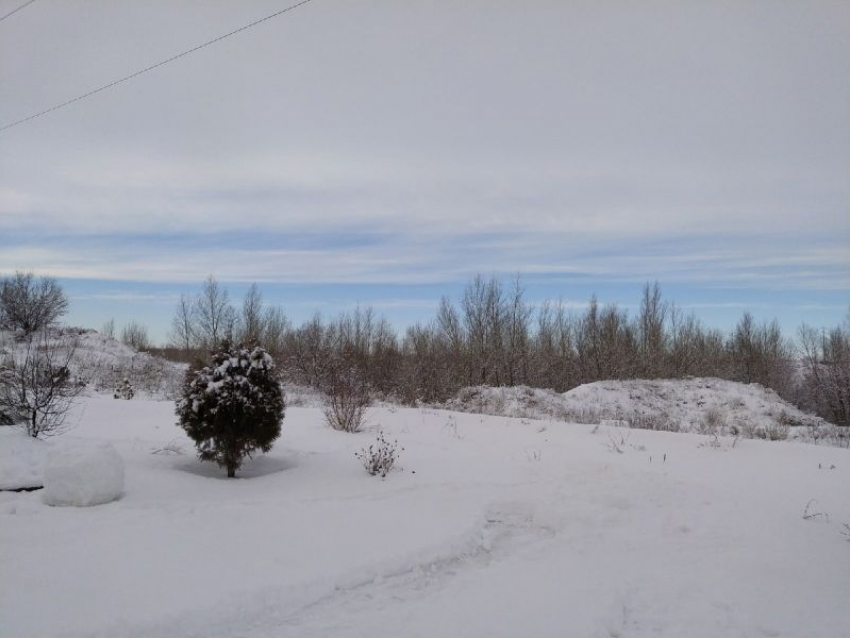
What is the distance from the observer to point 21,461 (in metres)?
6.06

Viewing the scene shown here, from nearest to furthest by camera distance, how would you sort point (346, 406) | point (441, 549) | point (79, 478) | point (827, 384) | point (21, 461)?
1. point (441, 549)
2. point (79, 478)
3. point (21, 461)
4. point (346, 406)
5. point (827, 384)

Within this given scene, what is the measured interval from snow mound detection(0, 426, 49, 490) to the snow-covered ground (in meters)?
0.26

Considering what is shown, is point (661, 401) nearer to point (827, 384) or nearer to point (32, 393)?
point (827, 384)

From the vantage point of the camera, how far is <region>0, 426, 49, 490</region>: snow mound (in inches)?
227

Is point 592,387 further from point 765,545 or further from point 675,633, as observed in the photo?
point 675,633

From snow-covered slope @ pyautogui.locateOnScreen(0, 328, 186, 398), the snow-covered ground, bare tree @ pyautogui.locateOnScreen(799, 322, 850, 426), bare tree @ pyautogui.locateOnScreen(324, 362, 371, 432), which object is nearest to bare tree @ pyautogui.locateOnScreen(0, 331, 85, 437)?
the snow-covered ground

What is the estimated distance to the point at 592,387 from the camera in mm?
26250

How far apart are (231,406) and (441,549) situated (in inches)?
130

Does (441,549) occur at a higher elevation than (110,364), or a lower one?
lower

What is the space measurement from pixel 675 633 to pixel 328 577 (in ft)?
8.64

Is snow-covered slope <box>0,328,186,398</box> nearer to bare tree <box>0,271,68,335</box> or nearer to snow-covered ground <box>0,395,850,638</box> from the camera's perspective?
bare tree <box>0,271,68,335</box>

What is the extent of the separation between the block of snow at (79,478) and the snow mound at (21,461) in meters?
0.47

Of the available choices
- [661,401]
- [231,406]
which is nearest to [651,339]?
[661,401]

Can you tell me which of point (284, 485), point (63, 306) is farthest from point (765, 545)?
point (63, 306)
